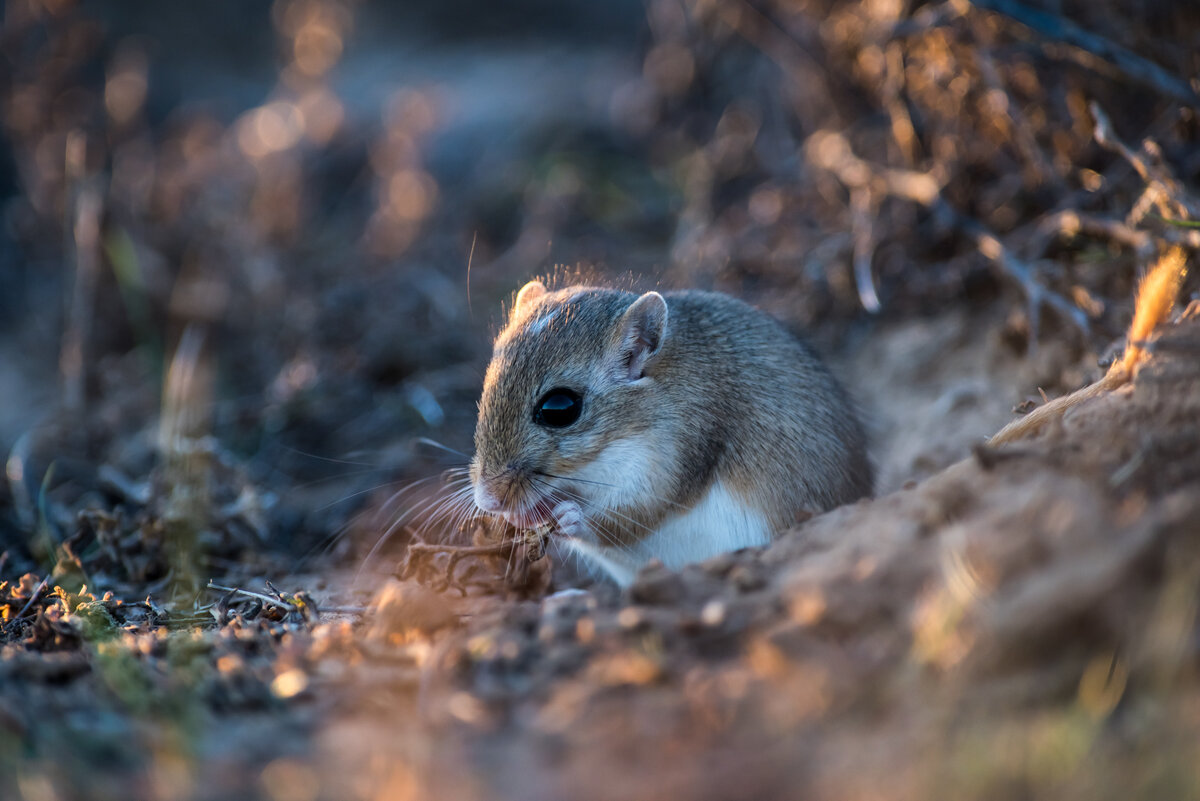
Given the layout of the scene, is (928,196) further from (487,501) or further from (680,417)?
(487,501)

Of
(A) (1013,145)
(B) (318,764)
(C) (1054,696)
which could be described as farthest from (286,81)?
(C) (1054,696)

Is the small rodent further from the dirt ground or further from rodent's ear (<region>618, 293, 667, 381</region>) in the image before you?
the dirt ground

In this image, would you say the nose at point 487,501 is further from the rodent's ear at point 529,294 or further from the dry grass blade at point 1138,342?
the dry grass blade at point 1138,342

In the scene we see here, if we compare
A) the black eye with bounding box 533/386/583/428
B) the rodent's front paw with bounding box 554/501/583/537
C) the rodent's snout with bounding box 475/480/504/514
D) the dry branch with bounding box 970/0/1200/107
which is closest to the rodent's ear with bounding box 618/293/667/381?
the black eye with bounding box 533/386/583/428

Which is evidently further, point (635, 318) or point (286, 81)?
point (286, 81)

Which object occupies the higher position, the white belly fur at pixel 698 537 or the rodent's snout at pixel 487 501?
the rodent's snout at pixel 487 501

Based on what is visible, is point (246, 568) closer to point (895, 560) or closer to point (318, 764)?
point (318, 764)

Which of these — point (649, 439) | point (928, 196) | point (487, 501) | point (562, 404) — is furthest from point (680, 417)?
point (928, 196)

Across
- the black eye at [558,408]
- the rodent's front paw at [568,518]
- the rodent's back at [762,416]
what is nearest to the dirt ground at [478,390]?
the rodent's front paw at [568,518]
